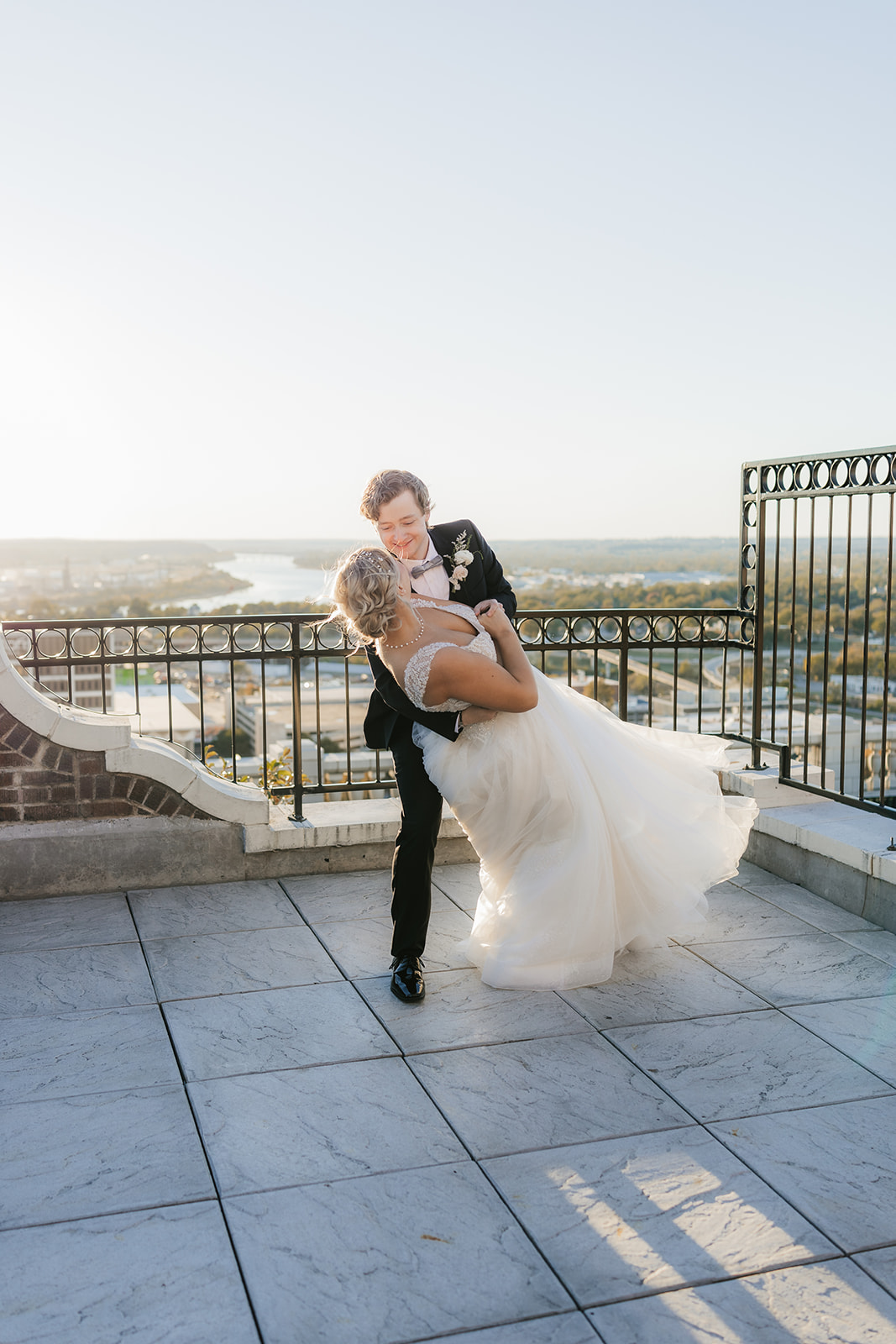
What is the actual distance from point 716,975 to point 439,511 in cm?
231

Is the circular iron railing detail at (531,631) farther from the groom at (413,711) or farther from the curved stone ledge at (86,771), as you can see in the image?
the curved stone ledge at (86,771)

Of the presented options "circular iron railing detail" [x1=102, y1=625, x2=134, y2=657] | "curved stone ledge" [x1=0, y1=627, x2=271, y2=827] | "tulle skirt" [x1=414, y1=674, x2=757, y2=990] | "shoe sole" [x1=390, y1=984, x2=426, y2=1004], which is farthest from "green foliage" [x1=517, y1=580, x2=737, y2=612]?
"shoe sole" [x1=390, y1=984, x2=426, y2=1004]

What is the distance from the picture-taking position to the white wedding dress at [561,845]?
4105 mm

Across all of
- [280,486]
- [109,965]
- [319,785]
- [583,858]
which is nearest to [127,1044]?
[109,965]

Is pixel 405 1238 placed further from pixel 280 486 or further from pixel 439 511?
pixel 280 486

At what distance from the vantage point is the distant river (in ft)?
13.1

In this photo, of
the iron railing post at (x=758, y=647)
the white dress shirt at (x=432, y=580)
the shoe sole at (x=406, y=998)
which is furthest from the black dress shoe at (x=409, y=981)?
the iron railing post at (x=758, y=647)

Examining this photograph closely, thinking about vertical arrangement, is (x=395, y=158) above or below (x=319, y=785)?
above

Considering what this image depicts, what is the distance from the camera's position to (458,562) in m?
4.25

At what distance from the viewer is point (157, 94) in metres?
11.7

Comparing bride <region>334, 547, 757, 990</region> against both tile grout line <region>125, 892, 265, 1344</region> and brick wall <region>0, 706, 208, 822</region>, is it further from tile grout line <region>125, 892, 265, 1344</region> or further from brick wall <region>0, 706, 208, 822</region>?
brick wall <region>0, 706, 208, 822</region>

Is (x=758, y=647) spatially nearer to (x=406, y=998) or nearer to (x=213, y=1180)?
(x=406, y=998)

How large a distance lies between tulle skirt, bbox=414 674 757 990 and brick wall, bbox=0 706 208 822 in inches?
75.4

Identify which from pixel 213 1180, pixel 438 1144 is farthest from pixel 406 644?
pixel 213 1180
